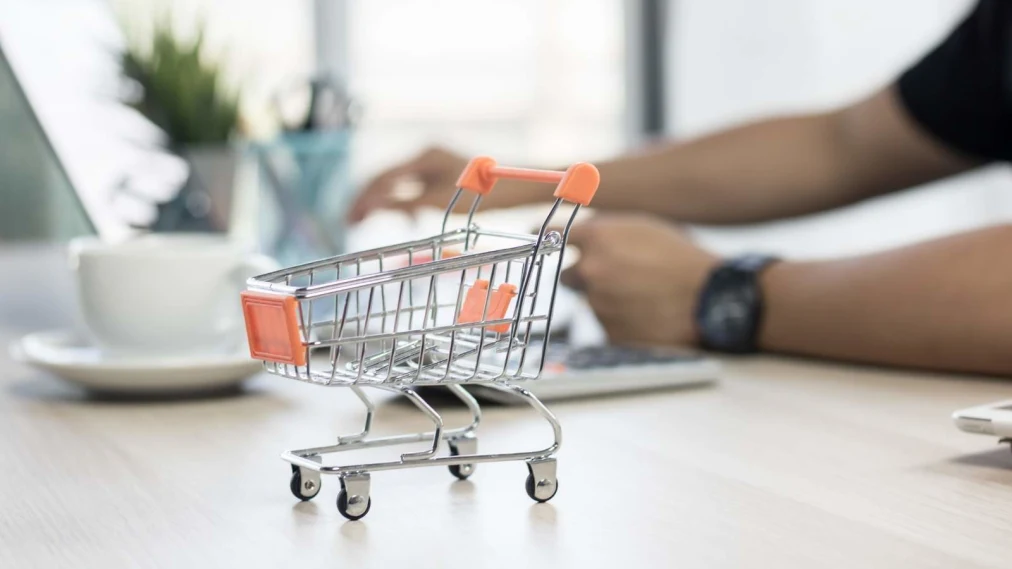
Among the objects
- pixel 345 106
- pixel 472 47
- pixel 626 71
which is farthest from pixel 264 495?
pixel 626 71

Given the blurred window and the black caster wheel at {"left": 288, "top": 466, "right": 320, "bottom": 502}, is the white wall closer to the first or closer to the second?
the blurred window

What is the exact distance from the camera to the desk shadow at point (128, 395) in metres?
0.82

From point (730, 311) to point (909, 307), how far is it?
6.8 inches

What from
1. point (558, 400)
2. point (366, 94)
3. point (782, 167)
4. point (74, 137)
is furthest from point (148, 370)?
point (366, 94)

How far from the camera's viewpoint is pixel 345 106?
127cm

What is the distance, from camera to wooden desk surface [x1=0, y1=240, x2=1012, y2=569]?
→ 435 mm

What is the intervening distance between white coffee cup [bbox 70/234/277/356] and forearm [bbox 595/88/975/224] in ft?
2.19

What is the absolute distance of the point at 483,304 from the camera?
520mm

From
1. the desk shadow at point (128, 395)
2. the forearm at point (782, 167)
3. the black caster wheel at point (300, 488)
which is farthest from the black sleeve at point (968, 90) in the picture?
the black caster wheel at point (300, 488)

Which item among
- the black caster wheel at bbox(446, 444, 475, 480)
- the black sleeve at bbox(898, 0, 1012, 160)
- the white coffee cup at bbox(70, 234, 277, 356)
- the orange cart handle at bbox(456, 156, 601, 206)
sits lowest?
the black caster wheel at bbox(446, 444, 475, 480)

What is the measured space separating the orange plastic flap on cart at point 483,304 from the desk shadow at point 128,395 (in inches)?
14.3

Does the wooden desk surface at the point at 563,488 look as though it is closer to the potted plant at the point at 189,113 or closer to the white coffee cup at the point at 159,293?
the white coffee cup at the point at 159,293

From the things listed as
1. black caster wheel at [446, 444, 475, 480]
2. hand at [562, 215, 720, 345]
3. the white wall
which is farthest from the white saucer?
the white wall

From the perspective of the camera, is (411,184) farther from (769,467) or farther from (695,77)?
(695,77)
